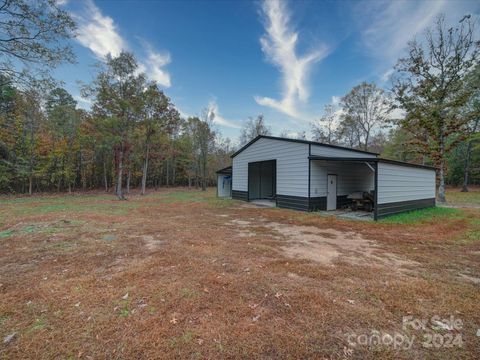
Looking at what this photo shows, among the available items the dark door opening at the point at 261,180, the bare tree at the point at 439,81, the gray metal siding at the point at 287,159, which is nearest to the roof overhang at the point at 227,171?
the dark door opening at the point at 261,180

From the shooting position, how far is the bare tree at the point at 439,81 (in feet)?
39.2

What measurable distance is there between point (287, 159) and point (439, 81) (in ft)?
38.2

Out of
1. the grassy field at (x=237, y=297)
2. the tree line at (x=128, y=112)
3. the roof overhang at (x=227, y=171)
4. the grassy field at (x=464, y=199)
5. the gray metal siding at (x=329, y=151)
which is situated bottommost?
the grassy field at (x=237, y=297)

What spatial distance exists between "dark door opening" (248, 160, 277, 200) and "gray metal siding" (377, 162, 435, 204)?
23.0 ft

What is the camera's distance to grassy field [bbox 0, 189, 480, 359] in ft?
6.21

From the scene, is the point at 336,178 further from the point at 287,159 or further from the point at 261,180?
the point at 261,180

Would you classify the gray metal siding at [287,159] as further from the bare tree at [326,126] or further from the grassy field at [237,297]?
the bare tree at [326,126]

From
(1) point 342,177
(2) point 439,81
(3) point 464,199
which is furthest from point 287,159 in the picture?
(3) point 464,199

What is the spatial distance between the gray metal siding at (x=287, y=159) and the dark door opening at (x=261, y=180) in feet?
4.32

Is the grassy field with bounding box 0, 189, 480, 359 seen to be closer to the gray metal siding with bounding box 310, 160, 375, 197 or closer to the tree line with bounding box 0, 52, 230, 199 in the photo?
the gray metal siding with bounding box 310, 160, 375, 197

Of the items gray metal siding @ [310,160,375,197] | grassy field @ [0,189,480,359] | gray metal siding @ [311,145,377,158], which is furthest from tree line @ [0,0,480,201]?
gray metal siding @ [311,145,377,158]

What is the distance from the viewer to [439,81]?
505 inches

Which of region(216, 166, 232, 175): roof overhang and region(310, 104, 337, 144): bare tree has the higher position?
region(310, 104, 337, 144): bare tree

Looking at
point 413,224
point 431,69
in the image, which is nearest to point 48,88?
point 413,224
